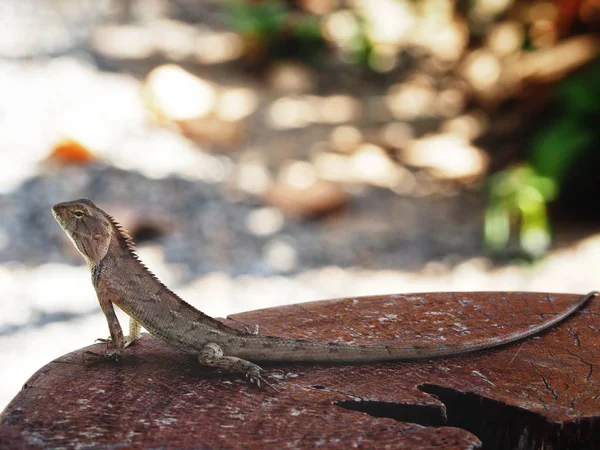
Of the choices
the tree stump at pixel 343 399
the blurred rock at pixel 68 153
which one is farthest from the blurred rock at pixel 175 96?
the tree stump at pixel 343 399

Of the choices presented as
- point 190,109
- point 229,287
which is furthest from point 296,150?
point 229,287

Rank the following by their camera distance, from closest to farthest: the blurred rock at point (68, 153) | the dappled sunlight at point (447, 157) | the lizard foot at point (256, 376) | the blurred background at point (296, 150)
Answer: the lizard foot at point (256, 376) < the blurred background at point (296, 150) < the blurred rock at point (68, 153) < the dappled sunlight at point (447, 157)

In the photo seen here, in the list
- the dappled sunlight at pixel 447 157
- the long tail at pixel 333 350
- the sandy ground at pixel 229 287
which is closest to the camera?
the long tail at pixel 333 350

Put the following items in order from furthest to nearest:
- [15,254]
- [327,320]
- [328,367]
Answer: [15,254], [327,320], [328,367]

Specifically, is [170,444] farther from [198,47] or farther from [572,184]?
[198,47]

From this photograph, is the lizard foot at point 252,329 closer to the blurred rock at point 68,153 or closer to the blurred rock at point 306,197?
the blurred rock at point 306,197

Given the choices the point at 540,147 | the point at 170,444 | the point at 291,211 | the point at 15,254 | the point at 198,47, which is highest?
the point at 198,47

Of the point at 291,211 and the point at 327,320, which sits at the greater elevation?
the point at 291,211

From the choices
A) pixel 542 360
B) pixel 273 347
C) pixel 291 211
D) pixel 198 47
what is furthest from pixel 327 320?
pixel 198 47
